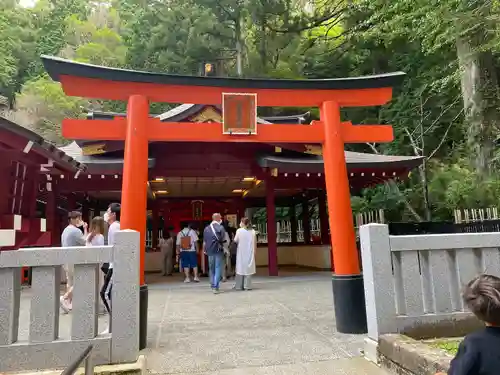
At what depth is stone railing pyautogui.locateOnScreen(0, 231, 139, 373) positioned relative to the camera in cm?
360

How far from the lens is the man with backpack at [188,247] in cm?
1111

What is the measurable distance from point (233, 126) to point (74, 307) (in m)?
3.63

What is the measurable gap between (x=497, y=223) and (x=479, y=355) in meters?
8.85

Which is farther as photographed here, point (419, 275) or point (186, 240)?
point (186, 240)

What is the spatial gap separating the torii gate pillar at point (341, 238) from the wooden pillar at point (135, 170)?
2.79 meters

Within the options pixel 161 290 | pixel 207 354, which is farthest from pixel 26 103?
pixel 207 354

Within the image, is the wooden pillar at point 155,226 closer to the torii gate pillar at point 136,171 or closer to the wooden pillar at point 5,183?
the wooden pillar at point 5,183

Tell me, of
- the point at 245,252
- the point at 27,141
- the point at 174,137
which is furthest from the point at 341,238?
the point at 27,141

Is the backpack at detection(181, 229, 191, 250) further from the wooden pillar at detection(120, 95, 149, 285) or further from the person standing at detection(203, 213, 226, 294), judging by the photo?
the wooden pillar at detection(120, 95, 149, 285)

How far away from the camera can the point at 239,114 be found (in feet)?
21.0

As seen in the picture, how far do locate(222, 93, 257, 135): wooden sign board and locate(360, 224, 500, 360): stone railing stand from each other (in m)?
2.76

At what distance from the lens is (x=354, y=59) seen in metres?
23.3

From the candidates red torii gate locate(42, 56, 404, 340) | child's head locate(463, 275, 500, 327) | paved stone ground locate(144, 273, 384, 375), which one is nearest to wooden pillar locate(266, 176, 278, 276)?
paved stone ground locate(144, 273, 384, 375)

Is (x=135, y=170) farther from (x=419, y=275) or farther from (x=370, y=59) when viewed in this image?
(x=370, y=59)
